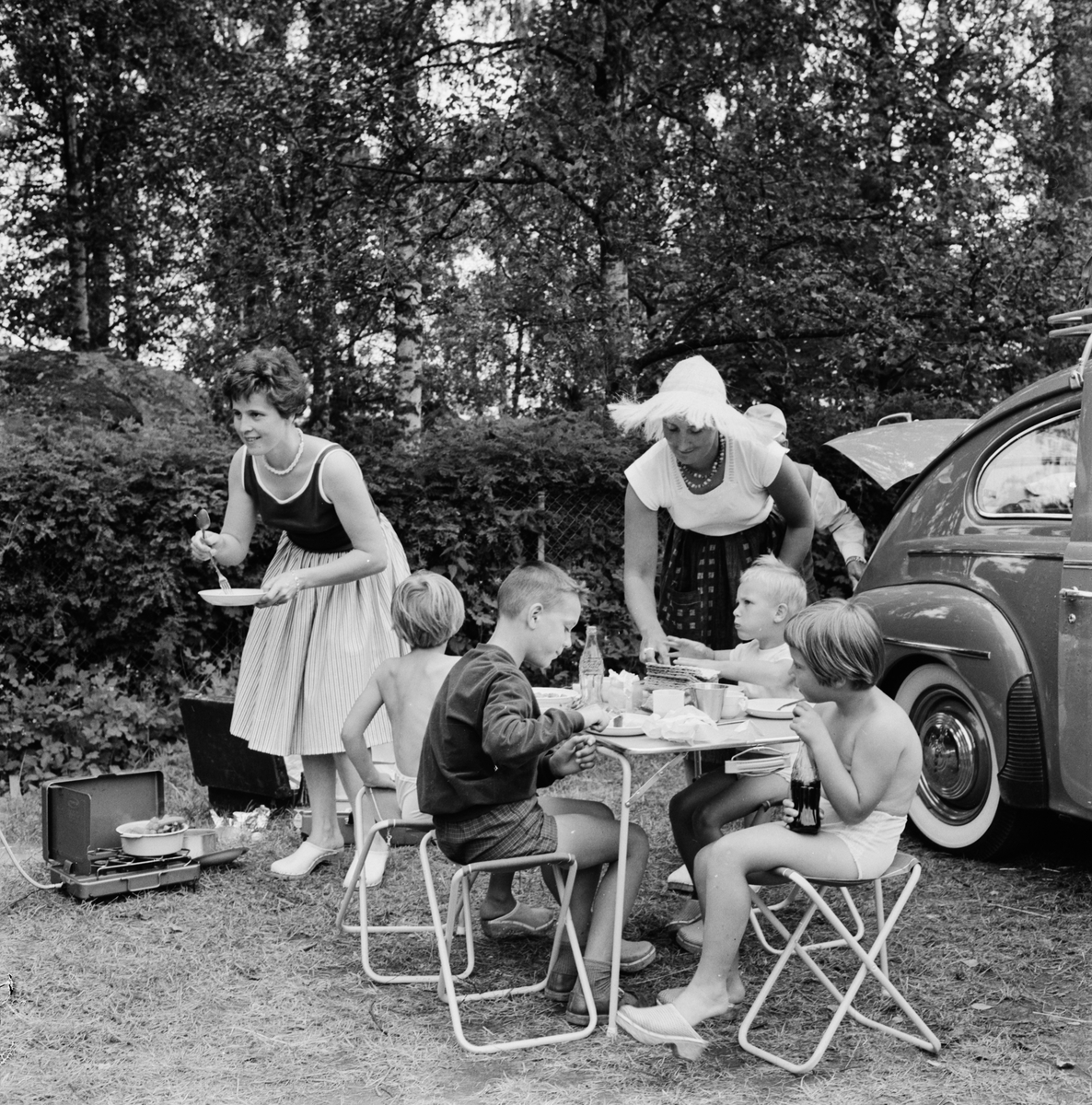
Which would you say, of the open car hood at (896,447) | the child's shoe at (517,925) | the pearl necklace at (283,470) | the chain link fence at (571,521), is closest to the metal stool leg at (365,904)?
the child's shoe at (517,925)

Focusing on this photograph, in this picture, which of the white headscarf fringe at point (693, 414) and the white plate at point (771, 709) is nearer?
the white plate at point (771, 709)

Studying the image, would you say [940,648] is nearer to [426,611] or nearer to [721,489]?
[721,489]

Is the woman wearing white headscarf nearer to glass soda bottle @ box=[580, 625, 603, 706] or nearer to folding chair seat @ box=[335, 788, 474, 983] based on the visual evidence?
glass soda bottle @ box=[580, 625, 603, 706]

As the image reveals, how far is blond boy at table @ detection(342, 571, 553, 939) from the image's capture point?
396 centimetres

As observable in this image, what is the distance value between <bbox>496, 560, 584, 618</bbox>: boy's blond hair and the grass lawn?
3.79ft

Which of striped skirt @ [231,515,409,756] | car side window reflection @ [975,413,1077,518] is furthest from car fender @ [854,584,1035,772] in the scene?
striped skirt @ [231,515,409,756]

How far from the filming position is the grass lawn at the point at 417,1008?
289 centimetres

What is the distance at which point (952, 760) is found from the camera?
460 cm

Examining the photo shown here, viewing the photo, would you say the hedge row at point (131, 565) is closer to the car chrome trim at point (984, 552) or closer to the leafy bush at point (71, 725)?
the leafy bush at point (71, 725)

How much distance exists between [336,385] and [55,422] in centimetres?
233

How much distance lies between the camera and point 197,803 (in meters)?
5.87

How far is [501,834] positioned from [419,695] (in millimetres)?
911

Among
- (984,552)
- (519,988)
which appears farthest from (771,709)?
(984,552)

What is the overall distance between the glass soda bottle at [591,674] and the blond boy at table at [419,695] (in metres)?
0.56
